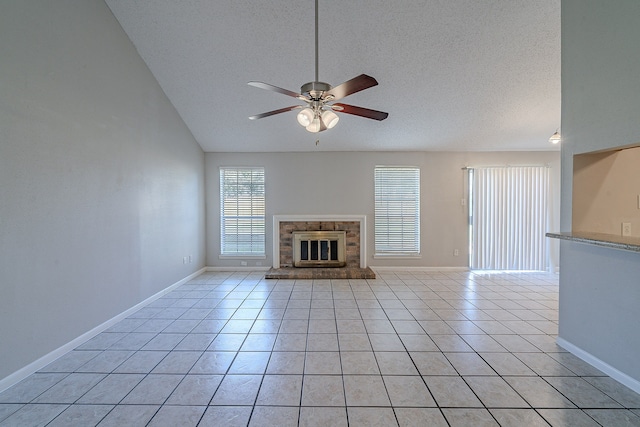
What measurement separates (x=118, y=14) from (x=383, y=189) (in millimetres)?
4756

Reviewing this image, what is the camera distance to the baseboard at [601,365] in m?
2.06

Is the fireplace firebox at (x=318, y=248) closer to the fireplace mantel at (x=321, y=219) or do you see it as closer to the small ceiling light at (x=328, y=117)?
the fireplace mantel at (x=321, y=219)

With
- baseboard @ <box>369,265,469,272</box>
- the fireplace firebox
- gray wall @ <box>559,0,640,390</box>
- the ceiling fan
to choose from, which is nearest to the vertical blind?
baseboard @ <box>369,265,469,272</box>

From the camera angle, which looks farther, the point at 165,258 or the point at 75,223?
the point at 165,258

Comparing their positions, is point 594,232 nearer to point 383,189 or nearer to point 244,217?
point 383,189

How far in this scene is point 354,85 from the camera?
212 cm

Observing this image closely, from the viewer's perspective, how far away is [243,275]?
5.44m

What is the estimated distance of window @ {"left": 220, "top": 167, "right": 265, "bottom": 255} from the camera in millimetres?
5789

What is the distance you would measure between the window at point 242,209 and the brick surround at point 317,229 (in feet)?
1.46

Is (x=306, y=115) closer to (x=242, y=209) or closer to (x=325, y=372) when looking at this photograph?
(x=325, y=372)

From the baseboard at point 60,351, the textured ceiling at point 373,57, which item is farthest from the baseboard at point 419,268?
the baseboard at point 60,351

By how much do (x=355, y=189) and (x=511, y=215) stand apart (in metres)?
3.09

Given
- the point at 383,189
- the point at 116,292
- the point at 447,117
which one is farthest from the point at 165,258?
the point at 447,117

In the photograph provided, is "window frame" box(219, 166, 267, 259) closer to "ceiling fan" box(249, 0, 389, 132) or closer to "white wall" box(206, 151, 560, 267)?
"white wall" box(206, 151, 560, 267)
